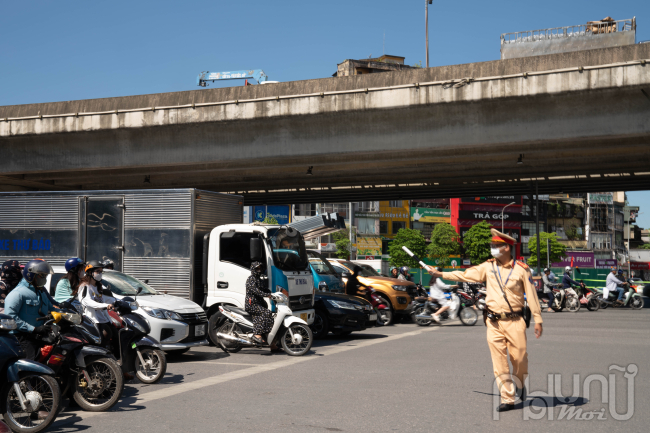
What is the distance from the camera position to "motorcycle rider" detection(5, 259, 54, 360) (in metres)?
6.59

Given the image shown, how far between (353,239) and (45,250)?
67.2 m

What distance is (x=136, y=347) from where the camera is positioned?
8.49 m

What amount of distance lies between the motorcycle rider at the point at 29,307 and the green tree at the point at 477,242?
78.0 m

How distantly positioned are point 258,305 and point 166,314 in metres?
1.62

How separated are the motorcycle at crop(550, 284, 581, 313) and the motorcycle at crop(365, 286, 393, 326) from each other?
29.5 feet

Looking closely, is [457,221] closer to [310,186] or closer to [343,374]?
[310,186]

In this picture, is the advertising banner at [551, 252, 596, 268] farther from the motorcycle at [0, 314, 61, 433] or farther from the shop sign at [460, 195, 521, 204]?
the motorcycle at [0, 314, 61, 433]

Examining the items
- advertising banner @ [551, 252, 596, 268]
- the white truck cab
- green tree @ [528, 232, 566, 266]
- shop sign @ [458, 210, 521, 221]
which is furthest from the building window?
the white truck cab

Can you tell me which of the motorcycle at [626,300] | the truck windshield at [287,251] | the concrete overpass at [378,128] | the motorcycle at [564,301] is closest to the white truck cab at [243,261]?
the truck windshield at [287,251]

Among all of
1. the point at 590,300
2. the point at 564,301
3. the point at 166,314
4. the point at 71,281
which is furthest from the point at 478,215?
the point at 71,281

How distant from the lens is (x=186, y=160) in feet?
70.4

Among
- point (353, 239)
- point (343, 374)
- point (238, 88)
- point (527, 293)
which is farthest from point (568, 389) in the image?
point (353, 239)

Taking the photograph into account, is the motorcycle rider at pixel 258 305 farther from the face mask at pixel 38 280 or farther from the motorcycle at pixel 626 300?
the motorcycle at pixel 626 300

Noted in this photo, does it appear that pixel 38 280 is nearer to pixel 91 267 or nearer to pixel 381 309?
pixel 91 267
